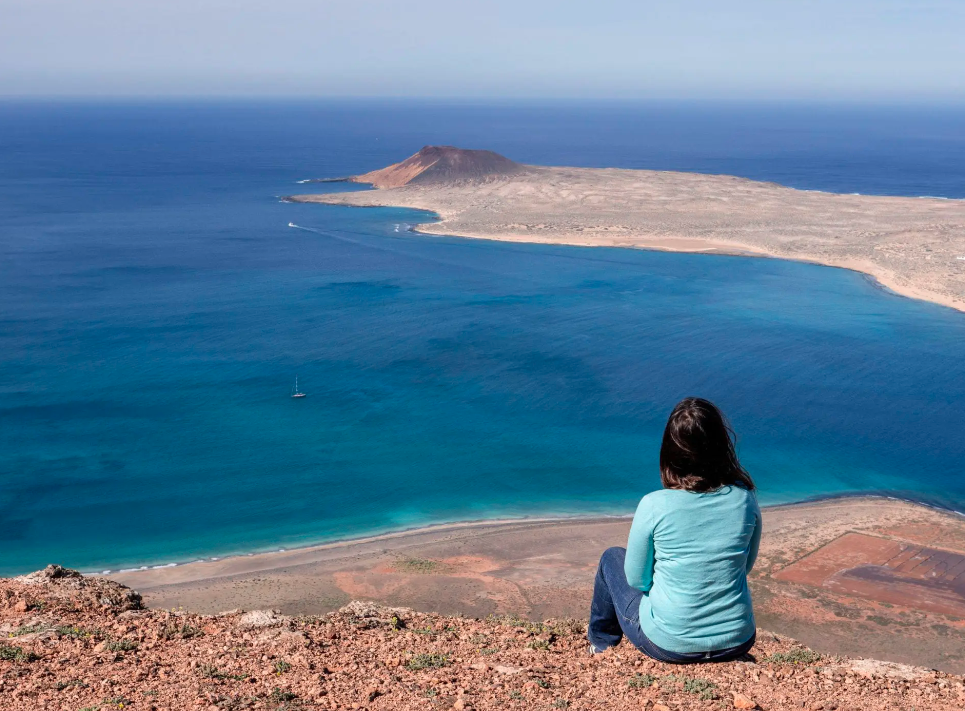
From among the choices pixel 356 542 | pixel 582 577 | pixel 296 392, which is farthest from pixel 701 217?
pixel 582 577

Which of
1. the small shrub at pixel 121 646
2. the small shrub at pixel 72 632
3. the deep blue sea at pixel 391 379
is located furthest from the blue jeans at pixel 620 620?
the deep blue sea at pixel 391 379

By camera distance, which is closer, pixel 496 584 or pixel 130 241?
pixel 496 584

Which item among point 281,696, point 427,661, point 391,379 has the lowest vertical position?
point 391,379

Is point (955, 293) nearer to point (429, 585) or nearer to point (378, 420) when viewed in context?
point (378, 420)

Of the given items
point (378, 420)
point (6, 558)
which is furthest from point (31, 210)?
point (6, 558)

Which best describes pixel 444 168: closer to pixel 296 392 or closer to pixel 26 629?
pixel 296 392

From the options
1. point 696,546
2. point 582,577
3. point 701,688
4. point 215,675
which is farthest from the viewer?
point 582,577

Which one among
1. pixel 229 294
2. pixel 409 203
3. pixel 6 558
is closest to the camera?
pixel 6 558
